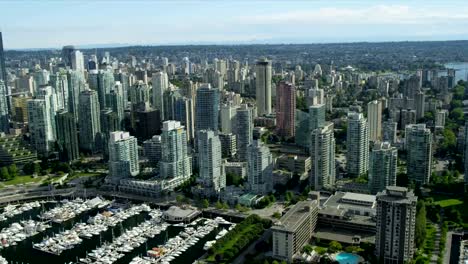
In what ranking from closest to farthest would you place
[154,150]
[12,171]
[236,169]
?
[236,169], [12,171], [154,150]

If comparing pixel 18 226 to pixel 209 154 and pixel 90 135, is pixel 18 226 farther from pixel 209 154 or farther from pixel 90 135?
pixel 90 135

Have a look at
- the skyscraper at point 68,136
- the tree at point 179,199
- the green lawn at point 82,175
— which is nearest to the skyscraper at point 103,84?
the skyscraper at point 68,136

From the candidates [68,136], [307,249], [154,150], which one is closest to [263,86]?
[154,150]

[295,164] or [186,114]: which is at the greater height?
[186,114]

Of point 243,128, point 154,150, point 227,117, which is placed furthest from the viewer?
point 227,117

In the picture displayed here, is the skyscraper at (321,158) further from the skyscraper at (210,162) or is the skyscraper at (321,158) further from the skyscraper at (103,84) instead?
the skyscraper at (103,84)

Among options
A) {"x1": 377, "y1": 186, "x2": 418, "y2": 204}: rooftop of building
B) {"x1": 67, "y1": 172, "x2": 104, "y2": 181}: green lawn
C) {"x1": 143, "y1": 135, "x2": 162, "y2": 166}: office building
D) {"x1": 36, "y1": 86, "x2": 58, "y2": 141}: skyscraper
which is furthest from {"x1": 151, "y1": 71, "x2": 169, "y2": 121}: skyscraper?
{"x1": 377, "y1": 186, "x2": 418, "y2": 204}: rooftop of building

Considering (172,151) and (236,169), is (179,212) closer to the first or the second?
(172,151)
